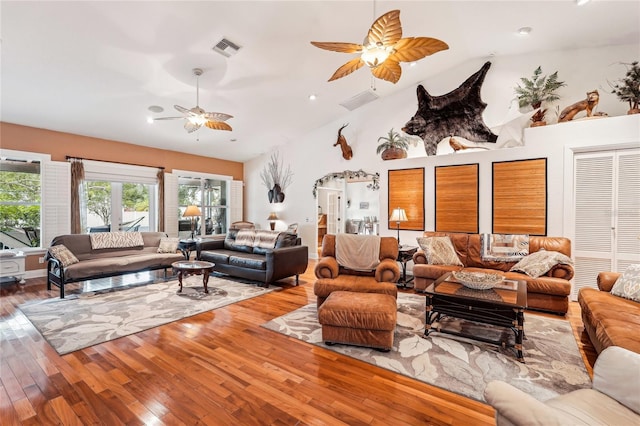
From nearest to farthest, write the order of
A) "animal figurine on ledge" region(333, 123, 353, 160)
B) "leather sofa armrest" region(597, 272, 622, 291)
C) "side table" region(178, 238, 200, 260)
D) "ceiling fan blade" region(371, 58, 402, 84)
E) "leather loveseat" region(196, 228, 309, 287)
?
Result: "ceiling fan blade" region(371, 58, 402, 84) → "leather sofa armrest" region(597, 272, 622, 291) → "leather loveseat" region(196, 228, 309, 287) → "side table" region(178, 238, 200, 260) → "animal figurine on ledge" region(333, 123, 353, 160)

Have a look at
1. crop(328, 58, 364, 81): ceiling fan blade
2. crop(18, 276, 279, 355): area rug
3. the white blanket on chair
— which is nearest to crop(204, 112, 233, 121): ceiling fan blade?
crop(328, 58, 364, 81): ceiling fan blade

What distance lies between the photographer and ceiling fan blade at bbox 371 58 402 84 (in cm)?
282

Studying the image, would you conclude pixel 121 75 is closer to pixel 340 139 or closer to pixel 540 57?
pixel 340 139

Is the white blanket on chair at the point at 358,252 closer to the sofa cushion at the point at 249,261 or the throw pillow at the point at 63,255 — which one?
the sofa cushion at the point at 249,261

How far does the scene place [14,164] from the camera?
525cm

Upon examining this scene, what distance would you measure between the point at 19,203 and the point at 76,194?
0.83 m

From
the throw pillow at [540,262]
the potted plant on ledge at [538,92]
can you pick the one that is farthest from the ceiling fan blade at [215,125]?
the potted plant on ledge at [538,92]

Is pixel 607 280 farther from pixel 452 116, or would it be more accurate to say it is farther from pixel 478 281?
pixel 452 116

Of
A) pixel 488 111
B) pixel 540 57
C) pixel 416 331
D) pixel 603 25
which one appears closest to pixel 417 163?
pixel 488 111

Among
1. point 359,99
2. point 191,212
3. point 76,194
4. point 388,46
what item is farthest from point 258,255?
point 388,46

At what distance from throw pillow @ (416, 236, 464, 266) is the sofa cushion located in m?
2.61

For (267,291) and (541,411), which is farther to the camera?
(267,291)

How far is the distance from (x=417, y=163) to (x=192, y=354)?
476cm

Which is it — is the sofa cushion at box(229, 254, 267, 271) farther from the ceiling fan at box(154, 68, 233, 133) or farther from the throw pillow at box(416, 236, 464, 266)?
the throw pillow at box(416, 236, 464, 266)
